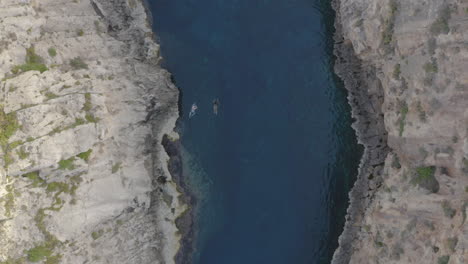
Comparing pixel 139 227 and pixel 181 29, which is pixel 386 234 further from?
pixel 181 29

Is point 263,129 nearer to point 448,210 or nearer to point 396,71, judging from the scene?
point 396,71

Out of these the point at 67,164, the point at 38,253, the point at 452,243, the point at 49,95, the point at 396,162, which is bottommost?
the point at 38,253

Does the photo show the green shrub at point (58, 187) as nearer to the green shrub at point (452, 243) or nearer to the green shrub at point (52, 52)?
the green shrub at point (52, 52)

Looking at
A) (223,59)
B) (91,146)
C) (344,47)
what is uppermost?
(344,47)

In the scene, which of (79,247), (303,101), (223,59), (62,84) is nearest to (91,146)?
(62,84)

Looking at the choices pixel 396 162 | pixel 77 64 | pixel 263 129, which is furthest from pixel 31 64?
pixel 396 162
